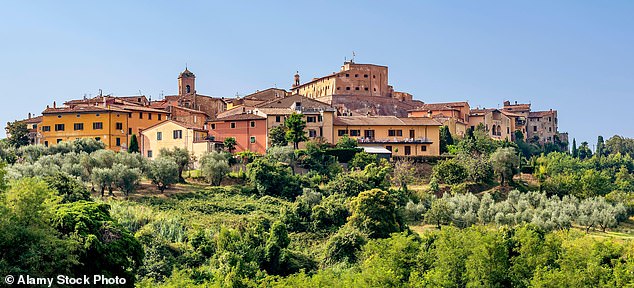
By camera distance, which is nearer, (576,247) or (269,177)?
(576,247)

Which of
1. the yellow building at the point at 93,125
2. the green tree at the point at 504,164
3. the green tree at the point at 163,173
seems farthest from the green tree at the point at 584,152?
the green tree at the point at 163,173

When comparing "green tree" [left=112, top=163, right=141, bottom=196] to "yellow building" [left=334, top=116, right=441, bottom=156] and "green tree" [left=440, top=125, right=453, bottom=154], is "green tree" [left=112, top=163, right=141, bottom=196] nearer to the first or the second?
"yellow building" [left=334, top=116, right=441, bottom=156]

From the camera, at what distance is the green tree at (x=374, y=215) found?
47000mm

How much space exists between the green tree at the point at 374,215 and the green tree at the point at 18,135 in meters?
31.1

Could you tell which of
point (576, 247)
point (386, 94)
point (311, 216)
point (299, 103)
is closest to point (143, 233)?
point (311, 216)

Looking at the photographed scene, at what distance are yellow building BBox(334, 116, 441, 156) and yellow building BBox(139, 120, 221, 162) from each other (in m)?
10.3

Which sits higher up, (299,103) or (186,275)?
(299,103)

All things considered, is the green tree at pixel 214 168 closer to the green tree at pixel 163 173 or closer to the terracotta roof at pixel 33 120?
the green tree at pixel 163 173

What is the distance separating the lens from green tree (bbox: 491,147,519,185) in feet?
200

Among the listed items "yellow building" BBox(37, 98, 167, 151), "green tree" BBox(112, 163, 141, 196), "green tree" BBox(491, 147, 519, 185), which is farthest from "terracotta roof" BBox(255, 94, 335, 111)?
"green tree" BBox(112, 163, 141, 196)

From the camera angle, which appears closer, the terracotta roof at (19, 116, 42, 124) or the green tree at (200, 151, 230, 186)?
the green tree at (200, 151, 230, 186)

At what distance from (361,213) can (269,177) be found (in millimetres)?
10022

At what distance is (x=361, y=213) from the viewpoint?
47781 millimetres

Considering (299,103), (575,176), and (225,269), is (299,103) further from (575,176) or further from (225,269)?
(225,269)
